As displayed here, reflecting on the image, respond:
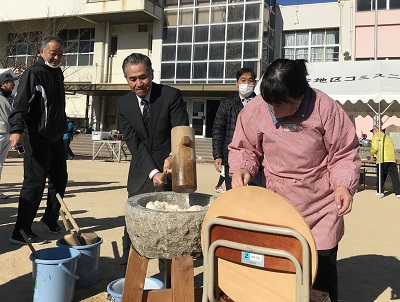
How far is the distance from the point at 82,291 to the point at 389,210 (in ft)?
19.8

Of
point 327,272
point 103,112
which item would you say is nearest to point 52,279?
point 327,272

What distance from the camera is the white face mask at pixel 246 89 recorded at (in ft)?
13.0

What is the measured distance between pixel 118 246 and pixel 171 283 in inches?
74.4

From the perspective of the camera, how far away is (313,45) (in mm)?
22188

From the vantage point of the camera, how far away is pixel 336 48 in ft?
71.0

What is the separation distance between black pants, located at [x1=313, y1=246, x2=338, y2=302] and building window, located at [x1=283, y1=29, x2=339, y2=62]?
20.9m

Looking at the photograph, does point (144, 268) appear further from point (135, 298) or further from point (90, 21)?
point (90, 21)

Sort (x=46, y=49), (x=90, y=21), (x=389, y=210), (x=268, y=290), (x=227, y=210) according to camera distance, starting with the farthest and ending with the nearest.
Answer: (x=90, y=21) → (x=389, y=210) → (x=46, y=49) → (x=227, y=210) → (x=268, y=290)

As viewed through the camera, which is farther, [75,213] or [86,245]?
[75,213]

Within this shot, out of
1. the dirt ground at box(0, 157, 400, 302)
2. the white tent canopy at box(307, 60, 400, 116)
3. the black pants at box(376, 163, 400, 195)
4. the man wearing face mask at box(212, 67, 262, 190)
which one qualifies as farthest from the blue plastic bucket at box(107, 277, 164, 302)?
the black pants at box(376, 163, 400, 195)

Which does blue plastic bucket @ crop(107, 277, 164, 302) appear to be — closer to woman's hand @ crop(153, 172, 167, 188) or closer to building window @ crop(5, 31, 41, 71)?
woman's hand @ crop(153, 172, 167, 188)

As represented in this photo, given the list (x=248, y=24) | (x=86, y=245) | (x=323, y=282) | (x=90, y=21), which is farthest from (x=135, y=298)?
(x=90, y=21)

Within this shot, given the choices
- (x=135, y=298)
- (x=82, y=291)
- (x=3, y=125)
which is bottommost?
(x=82, y=291)

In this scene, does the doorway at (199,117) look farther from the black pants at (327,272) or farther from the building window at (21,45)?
the black pants at (327,272)
